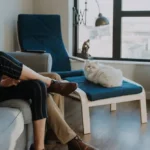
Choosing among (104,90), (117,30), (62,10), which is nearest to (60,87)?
(104,90)

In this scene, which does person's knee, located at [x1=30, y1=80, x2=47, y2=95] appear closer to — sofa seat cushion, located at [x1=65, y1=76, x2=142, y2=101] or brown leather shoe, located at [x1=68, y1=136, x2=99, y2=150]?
brown leather shoe, located at [x1=68, y1=136, x2=99, y2=150]

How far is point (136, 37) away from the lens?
14.5 feet

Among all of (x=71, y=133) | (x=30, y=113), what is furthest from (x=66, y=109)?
(x=30, y=113)

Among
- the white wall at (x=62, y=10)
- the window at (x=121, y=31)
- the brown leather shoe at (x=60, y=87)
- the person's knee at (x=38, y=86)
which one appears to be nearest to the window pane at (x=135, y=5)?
the window at (x=121, y=31)

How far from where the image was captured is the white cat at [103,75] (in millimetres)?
3133

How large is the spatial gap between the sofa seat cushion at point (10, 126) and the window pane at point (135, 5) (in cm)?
265

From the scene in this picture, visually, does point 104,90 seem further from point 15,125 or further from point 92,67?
point 15,125

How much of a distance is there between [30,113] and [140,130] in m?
1.24

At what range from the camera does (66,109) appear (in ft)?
12.4

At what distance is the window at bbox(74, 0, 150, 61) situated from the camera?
434 cm

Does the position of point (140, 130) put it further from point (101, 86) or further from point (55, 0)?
point (55, 0)

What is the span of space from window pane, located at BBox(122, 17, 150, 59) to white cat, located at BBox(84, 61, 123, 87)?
4.16 ft

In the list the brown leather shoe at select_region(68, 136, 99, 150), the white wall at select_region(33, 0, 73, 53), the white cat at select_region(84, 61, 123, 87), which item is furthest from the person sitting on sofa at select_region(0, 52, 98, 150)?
the white wall at select_region(33, 0, 73, 53)

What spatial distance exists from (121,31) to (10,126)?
9.10 ft
